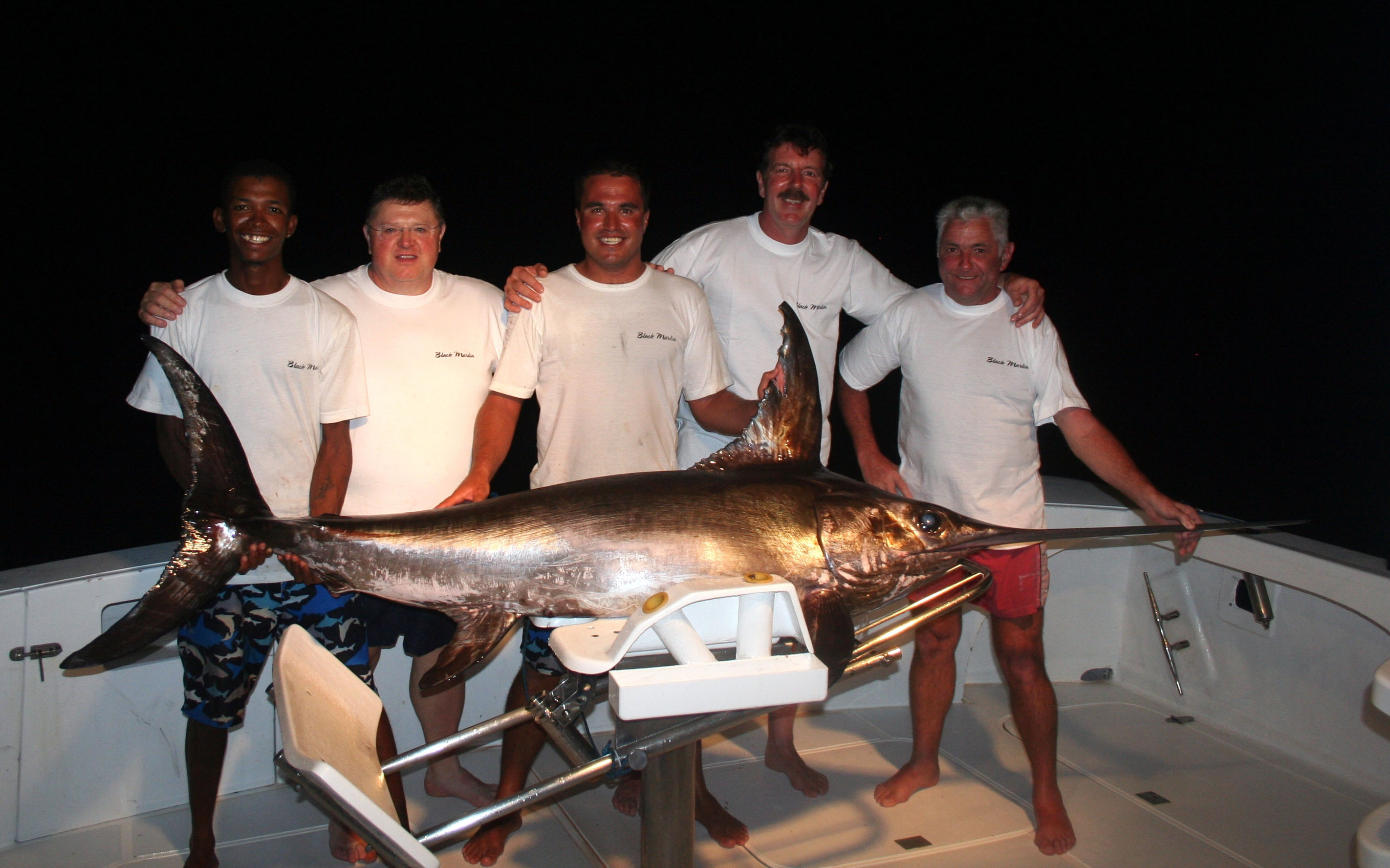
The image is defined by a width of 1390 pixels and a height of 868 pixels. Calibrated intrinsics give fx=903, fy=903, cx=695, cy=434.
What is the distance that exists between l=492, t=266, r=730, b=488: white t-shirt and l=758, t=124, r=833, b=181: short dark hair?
708 millimetres

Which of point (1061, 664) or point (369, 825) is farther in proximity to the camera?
point (1061, 664)

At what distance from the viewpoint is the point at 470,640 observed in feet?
5.30

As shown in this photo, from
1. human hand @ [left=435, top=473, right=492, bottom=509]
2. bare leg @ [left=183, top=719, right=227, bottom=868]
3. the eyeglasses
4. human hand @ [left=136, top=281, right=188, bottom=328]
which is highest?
the eyeglasses

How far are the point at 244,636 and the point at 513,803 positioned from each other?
1188 millimetres

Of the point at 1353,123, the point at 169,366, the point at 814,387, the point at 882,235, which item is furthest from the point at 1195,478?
the point at 169,366

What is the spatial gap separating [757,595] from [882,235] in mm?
10360

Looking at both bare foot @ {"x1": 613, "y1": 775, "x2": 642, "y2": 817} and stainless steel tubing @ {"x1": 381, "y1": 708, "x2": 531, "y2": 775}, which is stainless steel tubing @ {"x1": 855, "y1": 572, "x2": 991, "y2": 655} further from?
bare foot @ {"x1": 613, "y1": 775, "x2": 642, "y2": 817}

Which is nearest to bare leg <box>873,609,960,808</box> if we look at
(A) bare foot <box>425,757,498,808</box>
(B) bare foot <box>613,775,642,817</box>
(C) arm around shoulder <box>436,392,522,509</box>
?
(B) bare foot <box>613,775,642,817</box>

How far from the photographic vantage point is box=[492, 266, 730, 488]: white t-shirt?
2.24m

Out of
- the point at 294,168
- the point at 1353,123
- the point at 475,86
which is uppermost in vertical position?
the point at 1353,123

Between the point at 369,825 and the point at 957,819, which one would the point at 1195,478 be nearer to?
the point at 957,819

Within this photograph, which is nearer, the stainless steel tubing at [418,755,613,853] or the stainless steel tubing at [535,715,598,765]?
the stainless steel tubing at [418,755,613,853]

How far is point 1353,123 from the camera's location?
11.6 metres

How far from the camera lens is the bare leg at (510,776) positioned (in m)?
2.30
